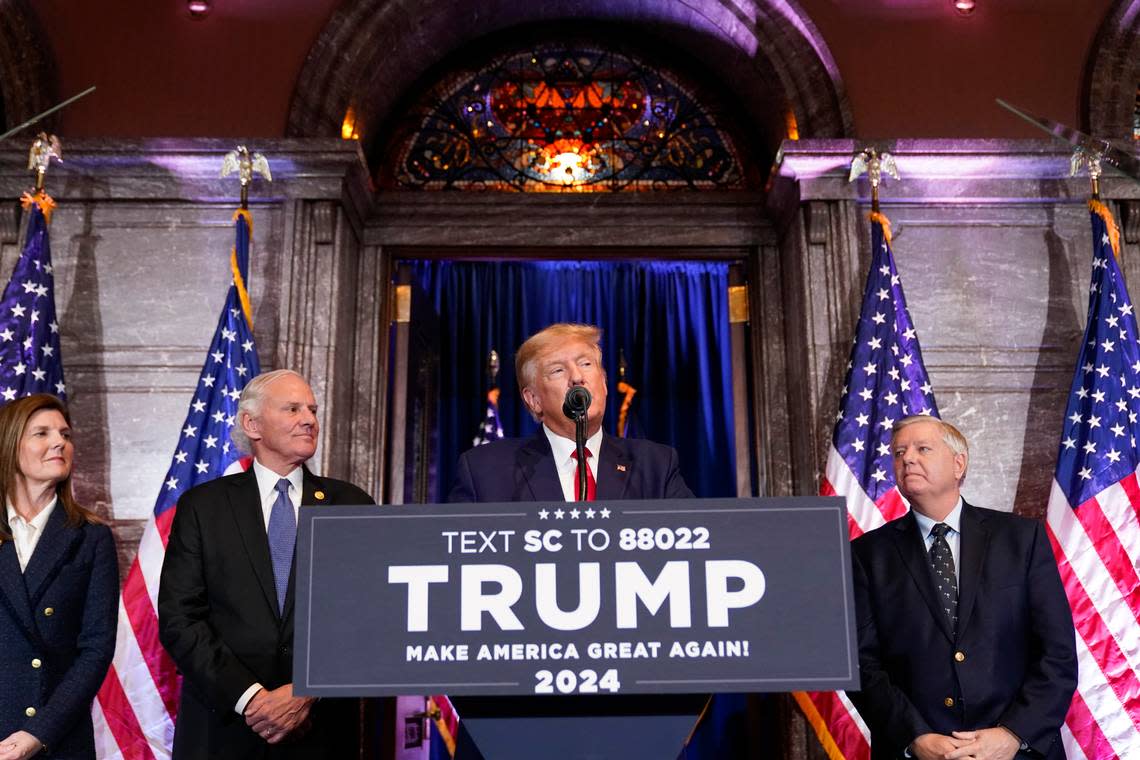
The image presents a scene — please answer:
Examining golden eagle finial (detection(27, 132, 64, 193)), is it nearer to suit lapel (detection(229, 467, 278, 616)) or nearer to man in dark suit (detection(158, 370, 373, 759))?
man in dark suit (detection(158, 370, 373, 759))

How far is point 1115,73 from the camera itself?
545 cm

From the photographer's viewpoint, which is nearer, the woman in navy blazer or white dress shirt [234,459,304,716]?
the woman in navy blazer

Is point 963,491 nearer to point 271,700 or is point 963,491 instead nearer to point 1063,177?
point 1063,177

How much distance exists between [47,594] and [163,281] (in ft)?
7.64

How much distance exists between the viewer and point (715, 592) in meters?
2.02

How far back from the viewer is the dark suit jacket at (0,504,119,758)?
→ 2969mm

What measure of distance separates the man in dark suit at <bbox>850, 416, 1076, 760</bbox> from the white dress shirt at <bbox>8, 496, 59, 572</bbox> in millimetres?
2098

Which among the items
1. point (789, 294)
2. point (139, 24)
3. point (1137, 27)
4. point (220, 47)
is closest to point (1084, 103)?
point (1137, 27)

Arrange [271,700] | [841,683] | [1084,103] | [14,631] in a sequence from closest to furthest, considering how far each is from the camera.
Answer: [841,683] → [271,700] → [14,631] → [1084,103]

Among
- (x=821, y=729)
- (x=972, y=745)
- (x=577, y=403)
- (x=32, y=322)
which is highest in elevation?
(x=32, y=322)

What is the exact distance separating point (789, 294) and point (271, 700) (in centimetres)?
331

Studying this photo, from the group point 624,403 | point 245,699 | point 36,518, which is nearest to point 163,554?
point 36,518

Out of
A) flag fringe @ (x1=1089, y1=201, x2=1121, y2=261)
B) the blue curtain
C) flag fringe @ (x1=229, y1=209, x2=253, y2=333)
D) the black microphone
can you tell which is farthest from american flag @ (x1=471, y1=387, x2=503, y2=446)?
the black microphone

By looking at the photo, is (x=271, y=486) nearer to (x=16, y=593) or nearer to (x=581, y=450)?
(x=16, y=593)
